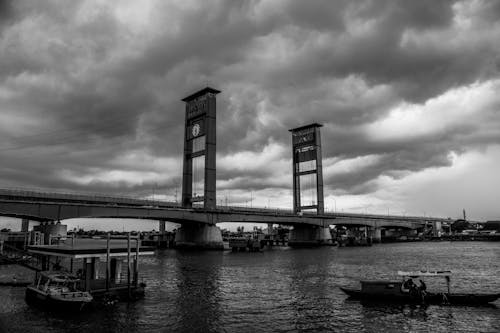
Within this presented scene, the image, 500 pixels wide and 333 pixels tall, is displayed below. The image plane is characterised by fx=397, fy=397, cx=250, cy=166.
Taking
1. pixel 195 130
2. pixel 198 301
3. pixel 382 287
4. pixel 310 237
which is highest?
pixel 195 130

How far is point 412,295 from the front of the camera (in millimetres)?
33469

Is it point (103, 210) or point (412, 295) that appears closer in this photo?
point (412, 295)

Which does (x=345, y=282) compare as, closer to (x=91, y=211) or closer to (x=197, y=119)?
(x=91, y=211)

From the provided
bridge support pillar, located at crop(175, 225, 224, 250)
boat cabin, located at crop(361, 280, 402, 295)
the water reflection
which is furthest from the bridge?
boat cabin, located at crop(361, 280, 402, 295)

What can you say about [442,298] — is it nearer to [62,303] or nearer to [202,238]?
[62,303]

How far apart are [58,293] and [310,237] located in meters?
133

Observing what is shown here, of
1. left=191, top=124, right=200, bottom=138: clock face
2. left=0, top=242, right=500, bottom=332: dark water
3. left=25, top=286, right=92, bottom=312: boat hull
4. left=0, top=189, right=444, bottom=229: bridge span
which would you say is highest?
left=191, top=124, right=200, bottom=138: clock face

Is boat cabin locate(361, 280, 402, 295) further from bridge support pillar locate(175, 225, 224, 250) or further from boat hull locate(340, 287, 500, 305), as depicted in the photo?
bridge support pillar locate(175, 225, 224, 250)

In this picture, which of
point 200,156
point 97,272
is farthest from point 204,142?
point 97,272

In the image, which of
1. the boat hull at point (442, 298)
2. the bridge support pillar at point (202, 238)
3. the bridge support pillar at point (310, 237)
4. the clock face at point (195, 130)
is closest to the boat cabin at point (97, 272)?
the boat hull at point (442, 298)

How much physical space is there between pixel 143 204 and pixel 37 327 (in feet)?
301

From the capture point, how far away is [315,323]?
27.5 m

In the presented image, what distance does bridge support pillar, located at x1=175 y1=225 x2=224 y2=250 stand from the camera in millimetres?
109250

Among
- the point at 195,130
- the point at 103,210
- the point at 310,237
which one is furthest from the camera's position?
the point at 310,237
